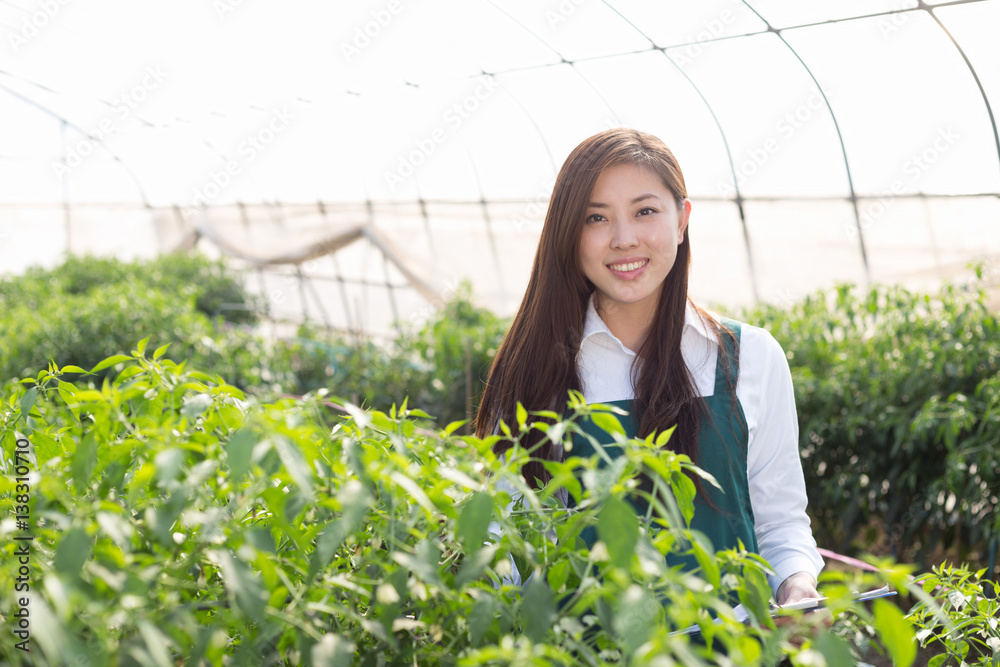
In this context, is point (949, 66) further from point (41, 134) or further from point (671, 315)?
point (41, 134)

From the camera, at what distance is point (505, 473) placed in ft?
2.08

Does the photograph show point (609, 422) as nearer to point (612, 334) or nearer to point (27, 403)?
point (27, 403)

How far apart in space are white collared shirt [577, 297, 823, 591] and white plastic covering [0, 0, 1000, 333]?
3899 millimetres

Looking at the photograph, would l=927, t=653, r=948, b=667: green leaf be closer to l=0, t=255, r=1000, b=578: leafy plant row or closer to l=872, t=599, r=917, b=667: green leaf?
l=872, t=599, r=917, b=667: green leaf

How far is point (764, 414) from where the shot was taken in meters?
1.55

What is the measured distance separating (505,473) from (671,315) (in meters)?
1.09

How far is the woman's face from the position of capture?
1513 mm
